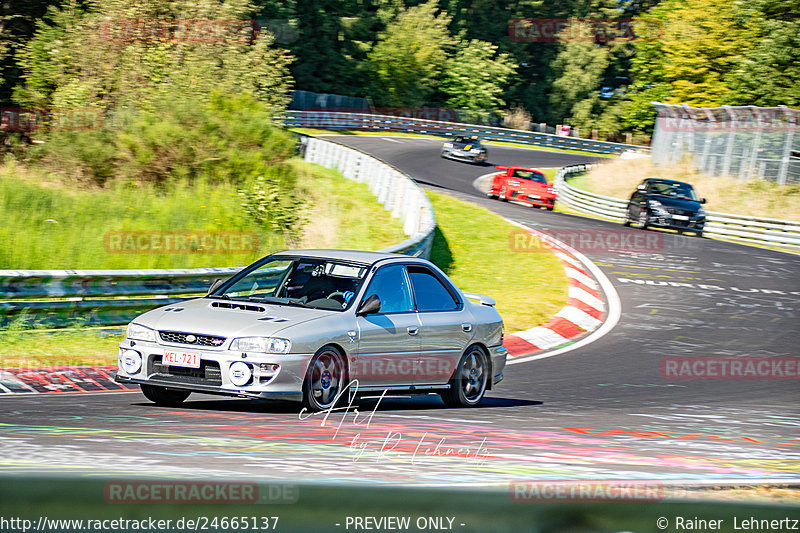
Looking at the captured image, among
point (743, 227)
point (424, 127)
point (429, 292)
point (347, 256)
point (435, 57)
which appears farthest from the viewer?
point (435, 57)

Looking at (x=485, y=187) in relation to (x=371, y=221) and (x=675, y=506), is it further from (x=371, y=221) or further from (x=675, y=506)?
(x=675, y=506)

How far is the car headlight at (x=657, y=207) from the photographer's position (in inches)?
1154

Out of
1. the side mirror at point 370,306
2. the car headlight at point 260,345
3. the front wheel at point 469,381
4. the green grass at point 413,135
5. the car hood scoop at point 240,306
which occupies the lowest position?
the green grass at point 413,135

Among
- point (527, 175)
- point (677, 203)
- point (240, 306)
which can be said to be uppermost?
point (240, 306)

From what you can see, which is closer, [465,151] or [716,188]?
[716,188]

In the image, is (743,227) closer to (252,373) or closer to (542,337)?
(542,337)

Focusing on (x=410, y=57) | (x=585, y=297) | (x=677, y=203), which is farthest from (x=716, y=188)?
(x=410, y=57)

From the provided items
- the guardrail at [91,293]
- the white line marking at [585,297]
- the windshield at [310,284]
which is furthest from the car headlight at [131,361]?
the white line marking at [585,297]

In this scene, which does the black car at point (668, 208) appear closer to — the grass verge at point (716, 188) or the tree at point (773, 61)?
the grass verge at point (716, 188)

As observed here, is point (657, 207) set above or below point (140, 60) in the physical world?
below

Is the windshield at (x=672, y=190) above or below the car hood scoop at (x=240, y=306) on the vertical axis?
below

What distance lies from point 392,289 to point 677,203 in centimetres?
2255

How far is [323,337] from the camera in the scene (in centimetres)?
761

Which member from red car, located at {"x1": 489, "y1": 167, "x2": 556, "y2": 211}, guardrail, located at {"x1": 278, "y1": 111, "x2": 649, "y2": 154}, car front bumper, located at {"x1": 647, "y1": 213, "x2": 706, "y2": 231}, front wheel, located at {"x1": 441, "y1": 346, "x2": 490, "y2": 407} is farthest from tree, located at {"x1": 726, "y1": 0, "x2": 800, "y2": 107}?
front wheel, located at {"x1": 441, "y1": 346, "x2": 490, "y2": 407}
